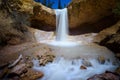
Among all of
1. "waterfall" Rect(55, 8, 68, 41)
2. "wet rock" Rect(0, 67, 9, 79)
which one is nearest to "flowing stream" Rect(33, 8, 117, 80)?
"wet rock" Rect(0, 67, 9, 79)

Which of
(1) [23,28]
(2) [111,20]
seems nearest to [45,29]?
(1) [23,28]

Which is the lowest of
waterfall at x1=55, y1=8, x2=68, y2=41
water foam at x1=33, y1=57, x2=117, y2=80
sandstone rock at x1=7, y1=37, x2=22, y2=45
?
water foam at x1=33, y1=57, x2=117, y2=80

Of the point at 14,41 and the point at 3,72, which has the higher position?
the point at 14,41

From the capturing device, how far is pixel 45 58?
9.10 meters

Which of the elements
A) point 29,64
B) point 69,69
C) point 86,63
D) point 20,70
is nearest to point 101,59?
point 86,63

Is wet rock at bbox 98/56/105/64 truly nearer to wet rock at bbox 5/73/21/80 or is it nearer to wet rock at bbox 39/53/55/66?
wet rock at bbox 39/53/55/66

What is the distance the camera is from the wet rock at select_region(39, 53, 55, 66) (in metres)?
8.75

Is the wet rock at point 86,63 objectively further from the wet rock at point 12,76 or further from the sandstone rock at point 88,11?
the sandstone rock at point 88,11

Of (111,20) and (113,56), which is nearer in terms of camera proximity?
(113,56)

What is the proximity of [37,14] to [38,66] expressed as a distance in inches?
263

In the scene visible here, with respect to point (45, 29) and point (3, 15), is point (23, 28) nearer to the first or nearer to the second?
point (3, 15)

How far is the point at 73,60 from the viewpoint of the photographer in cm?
898

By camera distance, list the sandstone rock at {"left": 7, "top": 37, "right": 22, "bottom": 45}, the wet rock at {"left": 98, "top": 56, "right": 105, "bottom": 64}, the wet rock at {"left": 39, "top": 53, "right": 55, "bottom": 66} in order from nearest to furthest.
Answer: the wet rock at {"left": 39, "top": 53, "right": 55, "bottom": 66}, the wet rock at {"left": 98, "top": 56, "right": 105, "bottom": 64}, the sandstone rock at {"left": 7, "top": 37, "right": 22, "bottom": 45}

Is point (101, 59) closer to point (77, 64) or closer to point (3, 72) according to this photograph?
point (77, 64)
